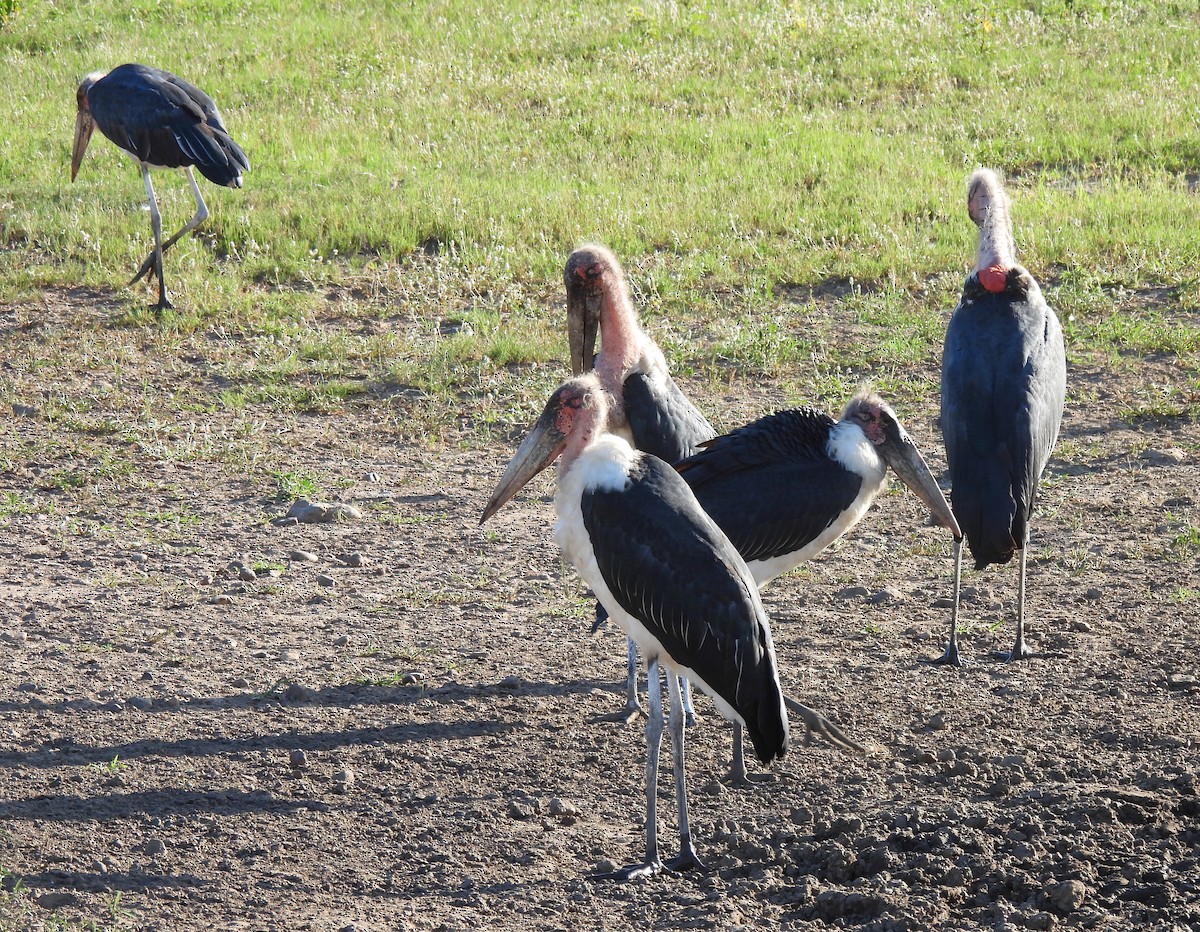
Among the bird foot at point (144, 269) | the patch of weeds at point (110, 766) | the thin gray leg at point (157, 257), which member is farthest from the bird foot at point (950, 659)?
the bird foot at point (144, 269)

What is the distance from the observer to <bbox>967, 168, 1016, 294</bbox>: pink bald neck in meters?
5.61

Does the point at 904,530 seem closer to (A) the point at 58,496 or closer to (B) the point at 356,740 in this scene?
(B) the point at 356,740

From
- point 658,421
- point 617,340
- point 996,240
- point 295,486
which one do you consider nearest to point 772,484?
point 658,421

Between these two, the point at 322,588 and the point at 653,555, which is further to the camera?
the point at 322,588

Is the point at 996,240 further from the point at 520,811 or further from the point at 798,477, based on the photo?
the point at 520,811

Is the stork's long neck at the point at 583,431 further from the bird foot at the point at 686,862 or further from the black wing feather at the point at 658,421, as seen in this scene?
the bird foot at the point at 686,862

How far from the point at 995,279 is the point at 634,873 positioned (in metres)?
2.78

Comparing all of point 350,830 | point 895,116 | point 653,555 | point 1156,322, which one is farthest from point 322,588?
point 895,116

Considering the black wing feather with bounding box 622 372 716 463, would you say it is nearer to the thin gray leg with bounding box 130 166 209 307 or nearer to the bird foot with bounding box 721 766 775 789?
the bird foot with bounding box 721 766 775 789

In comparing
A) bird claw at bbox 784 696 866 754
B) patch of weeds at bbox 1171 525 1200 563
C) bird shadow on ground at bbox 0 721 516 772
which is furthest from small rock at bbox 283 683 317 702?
patch of weeds at bbox 1171 525 1200 563

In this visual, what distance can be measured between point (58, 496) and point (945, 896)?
4508 millimetres

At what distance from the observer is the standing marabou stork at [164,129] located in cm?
965

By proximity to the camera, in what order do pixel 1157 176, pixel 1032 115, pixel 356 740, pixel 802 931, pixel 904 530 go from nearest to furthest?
pixel 802 931, pixel 356 740, pixel 904 530, pixel 1157 176, pixel 1032 115

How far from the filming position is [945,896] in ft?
11.9
